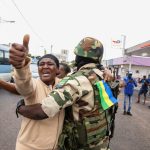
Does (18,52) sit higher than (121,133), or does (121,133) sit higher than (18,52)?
(18,52)

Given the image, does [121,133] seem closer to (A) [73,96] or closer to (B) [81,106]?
(B) [81,106]

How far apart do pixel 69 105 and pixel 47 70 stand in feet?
Answer: 1.53

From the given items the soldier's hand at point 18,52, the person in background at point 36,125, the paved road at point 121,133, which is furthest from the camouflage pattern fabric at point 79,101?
the paved road at point 121,133

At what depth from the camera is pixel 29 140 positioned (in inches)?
90.7

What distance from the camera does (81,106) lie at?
229 cm

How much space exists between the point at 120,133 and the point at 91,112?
4.82 metres

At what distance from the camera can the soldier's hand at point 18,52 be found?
1.76m

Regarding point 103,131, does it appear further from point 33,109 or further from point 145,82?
point 145,82

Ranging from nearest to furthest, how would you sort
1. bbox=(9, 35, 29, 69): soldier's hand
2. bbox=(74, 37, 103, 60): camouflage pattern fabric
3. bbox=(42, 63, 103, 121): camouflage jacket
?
bbox=(9, 35, 29, 69): soldier's hand, bbox=(42, 63, 103, 121): camouflage jacket, bbox=(74, 37, 103, 60): camouflage pattern fabric

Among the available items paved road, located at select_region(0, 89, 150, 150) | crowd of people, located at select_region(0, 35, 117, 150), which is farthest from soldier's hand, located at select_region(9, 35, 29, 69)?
paved road, located at select_region(0, 89, 150, 150)

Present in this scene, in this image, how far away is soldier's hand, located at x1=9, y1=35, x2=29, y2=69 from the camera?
5.79 feet

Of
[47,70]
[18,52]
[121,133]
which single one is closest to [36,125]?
[47,70]

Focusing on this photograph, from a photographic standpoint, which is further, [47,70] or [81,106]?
[47,70]

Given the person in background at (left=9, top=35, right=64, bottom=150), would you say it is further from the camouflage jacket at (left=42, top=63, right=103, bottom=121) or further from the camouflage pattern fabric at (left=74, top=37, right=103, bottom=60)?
the camouflage pattern fabric at (left=74, top=37, right=103, bottom=60)
